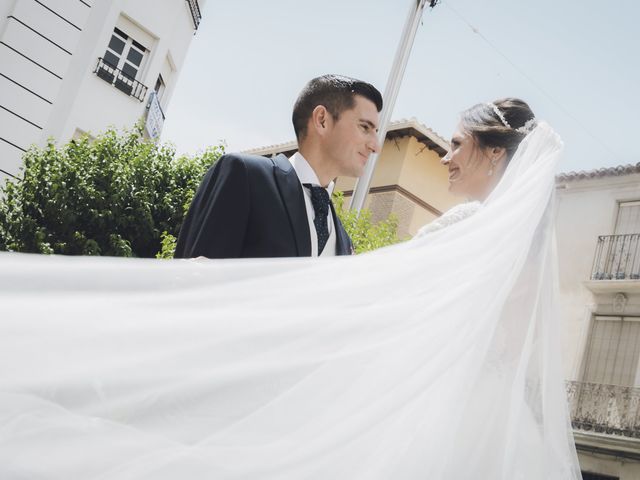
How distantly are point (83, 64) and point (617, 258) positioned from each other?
15.0 meters

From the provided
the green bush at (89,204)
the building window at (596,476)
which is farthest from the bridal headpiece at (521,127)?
the building window at (596,476)

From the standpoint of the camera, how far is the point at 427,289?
2.30m

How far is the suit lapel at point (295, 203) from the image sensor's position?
285 cm

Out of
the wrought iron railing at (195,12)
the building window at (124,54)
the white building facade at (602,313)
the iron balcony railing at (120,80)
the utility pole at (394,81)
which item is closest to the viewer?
the utility pole at (394,81)

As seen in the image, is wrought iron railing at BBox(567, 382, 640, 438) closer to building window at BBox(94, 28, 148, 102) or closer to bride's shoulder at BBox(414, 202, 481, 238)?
building window at BBox(94, 28, 148, 102)

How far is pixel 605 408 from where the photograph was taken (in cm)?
1930

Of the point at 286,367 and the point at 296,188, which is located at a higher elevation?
the point at 296,188

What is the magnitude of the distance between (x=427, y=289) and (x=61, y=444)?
1.11m

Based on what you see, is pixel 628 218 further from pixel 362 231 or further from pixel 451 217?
pixel 451 217

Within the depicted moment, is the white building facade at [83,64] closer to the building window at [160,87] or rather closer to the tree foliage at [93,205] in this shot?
the building window at [160,87]

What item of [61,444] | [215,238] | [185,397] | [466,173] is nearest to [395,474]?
[185,397]

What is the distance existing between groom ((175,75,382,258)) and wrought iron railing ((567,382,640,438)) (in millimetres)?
17307

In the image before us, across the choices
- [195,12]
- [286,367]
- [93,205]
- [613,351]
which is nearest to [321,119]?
[286,367]

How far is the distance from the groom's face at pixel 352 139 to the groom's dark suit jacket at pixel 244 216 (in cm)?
32
